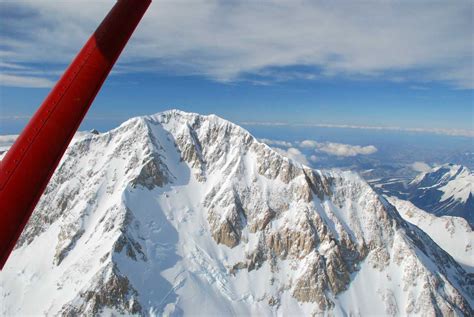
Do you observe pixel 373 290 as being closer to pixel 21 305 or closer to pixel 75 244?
pixel 75 244

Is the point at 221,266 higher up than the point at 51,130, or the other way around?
the point at 51,130

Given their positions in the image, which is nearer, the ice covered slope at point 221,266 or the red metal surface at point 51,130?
the red metal surface at point 51,130

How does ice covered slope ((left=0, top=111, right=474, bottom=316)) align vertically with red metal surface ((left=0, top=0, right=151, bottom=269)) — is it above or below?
below

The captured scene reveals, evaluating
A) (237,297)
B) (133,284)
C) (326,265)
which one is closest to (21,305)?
(133,284)

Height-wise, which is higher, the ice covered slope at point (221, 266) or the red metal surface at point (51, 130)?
the red metal surface at point (51, 130)

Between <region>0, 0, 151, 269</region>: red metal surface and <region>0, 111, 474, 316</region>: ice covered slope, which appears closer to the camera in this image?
<region>0, 0, 151, 269</region>: red metal surface

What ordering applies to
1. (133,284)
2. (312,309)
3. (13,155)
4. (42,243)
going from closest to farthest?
(13,155), (133,284), (312,309), (42,243)

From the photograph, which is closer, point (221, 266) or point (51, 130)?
point (51, 130)

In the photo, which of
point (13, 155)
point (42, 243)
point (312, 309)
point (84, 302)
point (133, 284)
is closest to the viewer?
point (13, 155)
